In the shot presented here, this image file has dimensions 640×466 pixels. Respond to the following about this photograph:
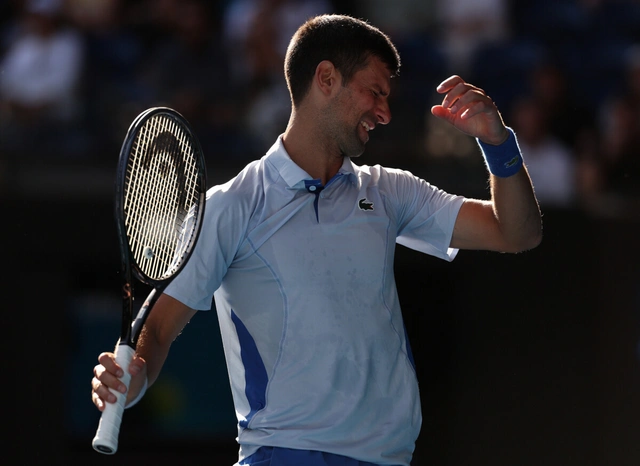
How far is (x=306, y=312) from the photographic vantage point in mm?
3199

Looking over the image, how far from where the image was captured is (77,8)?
26.7 feet

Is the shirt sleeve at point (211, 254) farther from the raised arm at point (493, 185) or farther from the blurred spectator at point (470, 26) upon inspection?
the blurred spectator at point (470, 26)

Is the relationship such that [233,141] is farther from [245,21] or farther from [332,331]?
[332,331]

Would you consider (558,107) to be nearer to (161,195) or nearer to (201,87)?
(201,87)

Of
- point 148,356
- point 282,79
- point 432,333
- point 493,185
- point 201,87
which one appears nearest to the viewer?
point 148,356

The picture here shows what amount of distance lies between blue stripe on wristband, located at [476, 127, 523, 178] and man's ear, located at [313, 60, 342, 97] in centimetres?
50

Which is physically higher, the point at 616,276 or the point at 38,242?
the point at 616,276

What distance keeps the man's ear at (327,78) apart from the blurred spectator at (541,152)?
150 inches

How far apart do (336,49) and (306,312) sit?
85 cm

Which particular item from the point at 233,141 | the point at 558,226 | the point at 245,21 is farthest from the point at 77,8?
the point at 558,226

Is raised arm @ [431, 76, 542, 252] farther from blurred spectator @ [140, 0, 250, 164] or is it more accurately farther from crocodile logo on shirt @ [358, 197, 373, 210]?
blurred spectator @ [140, 0, 250, 164]

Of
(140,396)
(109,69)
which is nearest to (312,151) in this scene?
(140,396)

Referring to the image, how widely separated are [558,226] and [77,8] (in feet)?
13.2

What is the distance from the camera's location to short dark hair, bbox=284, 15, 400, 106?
3408 millimetres
